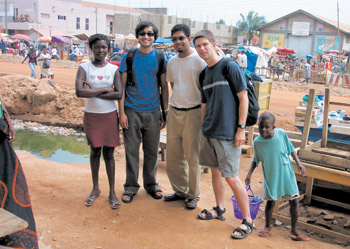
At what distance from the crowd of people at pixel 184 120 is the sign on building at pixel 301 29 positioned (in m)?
32.1

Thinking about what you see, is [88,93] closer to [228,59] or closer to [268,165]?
[228,59]

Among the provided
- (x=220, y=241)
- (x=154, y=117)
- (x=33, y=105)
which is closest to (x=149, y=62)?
A: (x=154, y=117)

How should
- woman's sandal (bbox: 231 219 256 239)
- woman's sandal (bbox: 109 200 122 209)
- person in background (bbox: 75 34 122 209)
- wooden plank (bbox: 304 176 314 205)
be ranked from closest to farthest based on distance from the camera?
woman's sandal (bbox: 231 219 256 239)
person in background (bbox: 75 34 122 209)
woman's sandal (bbox: 109 200 122 209)
wooden plank (bbox: 304 176 314 205)

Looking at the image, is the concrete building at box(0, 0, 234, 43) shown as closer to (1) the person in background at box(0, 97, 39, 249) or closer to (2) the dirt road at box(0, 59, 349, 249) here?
(2) the dirt road at box(0, 59, 349, 249)

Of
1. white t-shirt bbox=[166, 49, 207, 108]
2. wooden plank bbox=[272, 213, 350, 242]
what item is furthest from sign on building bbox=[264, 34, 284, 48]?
white t-shirt bbox=[166, 49, 207, 108]

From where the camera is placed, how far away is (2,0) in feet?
157

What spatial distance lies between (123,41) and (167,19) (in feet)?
27.2

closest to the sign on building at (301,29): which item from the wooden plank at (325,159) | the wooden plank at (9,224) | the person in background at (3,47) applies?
the person in background at (3,47)

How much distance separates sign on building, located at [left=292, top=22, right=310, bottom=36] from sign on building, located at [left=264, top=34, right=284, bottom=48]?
133cm

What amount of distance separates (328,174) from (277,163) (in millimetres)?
876

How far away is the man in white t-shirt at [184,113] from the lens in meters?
3.87

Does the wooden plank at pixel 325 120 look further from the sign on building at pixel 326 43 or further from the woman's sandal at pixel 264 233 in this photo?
the sign on building at pixel 326 43

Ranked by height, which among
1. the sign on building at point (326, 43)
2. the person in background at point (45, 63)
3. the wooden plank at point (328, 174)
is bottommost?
the wooden plank at point (328, 174)

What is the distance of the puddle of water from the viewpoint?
907cm
